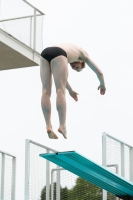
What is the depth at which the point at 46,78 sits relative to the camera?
19.0m

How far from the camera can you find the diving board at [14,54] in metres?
28.0

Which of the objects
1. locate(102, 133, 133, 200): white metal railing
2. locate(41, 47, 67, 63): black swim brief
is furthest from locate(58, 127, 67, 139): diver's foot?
locate(102, 133, 133, 200): white metal railing

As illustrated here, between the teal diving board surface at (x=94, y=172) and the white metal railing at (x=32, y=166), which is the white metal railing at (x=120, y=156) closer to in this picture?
the teal diving board surface at (x=94, y=172)

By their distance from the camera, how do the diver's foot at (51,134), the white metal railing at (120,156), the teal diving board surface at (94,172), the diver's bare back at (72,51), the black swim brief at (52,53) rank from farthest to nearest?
the white metal railing at (120,156) < the teal diving board surface at (94,172) < the diver's bare back at (72,51) < the black swim brief at (52,53) < the diver's foot at (51,134)

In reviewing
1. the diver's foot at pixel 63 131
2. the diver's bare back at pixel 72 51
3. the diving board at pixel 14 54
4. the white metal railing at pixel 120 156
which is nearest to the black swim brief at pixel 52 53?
the diver's bare back at pixel 72 51

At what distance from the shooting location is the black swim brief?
18.9 metres

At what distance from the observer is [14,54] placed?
2864 cm

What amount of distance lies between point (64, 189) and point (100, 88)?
517 centimetres

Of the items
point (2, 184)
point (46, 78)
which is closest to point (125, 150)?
point (2, 184)

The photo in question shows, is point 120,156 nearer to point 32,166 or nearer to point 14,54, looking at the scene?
point 32,166

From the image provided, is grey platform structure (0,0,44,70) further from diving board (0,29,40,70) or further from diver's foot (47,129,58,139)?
diver's foot (47,129,58,139)

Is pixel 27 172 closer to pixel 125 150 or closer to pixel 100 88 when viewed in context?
pixel 125 150

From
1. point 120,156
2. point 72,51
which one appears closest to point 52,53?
point 72,51

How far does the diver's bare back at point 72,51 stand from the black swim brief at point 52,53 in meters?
0.11
